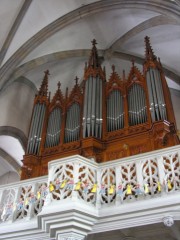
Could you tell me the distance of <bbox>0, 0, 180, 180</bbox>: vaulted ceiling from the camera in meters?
11.8

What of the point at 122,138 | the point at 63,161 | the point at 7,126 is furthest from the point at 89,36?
the point at 63,161

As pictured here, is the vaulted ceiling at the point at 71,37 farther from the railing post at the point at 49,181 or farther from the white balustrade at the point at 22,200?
the railing post at the point at 49,181

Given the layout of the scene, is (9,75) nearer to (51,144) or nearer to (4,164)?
(51,144)

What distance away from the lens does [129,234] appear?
6.94m

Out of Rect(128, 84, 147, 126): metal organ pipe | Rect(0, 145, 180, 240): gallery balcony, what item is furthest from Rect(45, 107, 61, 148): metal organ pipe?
Rect(0, 145, 180, 240): gallery balcony

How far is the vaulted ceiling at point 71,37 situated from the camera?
38.6 feet

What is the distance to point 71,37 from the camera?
13.1 m

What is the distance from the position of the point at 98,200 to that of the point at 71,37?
7.83 metres

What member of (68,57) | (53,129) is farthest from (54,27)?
(53,129)

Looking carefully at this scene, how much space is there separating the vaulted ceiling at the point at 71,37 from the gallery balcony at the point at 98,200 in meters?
5.58

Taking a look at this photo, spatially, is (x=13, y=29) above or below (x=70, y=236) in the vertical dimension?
above

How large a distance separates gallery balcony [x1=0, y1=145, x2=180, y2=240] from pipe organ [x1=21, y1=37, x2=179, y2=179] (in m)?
1.81

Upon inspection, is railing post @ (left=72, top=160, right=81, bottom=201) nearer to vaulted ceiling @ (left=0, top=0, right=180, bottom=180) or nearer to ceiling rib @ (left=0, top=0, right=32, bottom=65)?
vaulted ceiling @ (left=0, top=0, right=180, bottom=180)

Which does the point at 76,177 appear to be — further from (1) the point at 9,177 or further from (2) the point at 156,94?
(1) the point at 9,177
